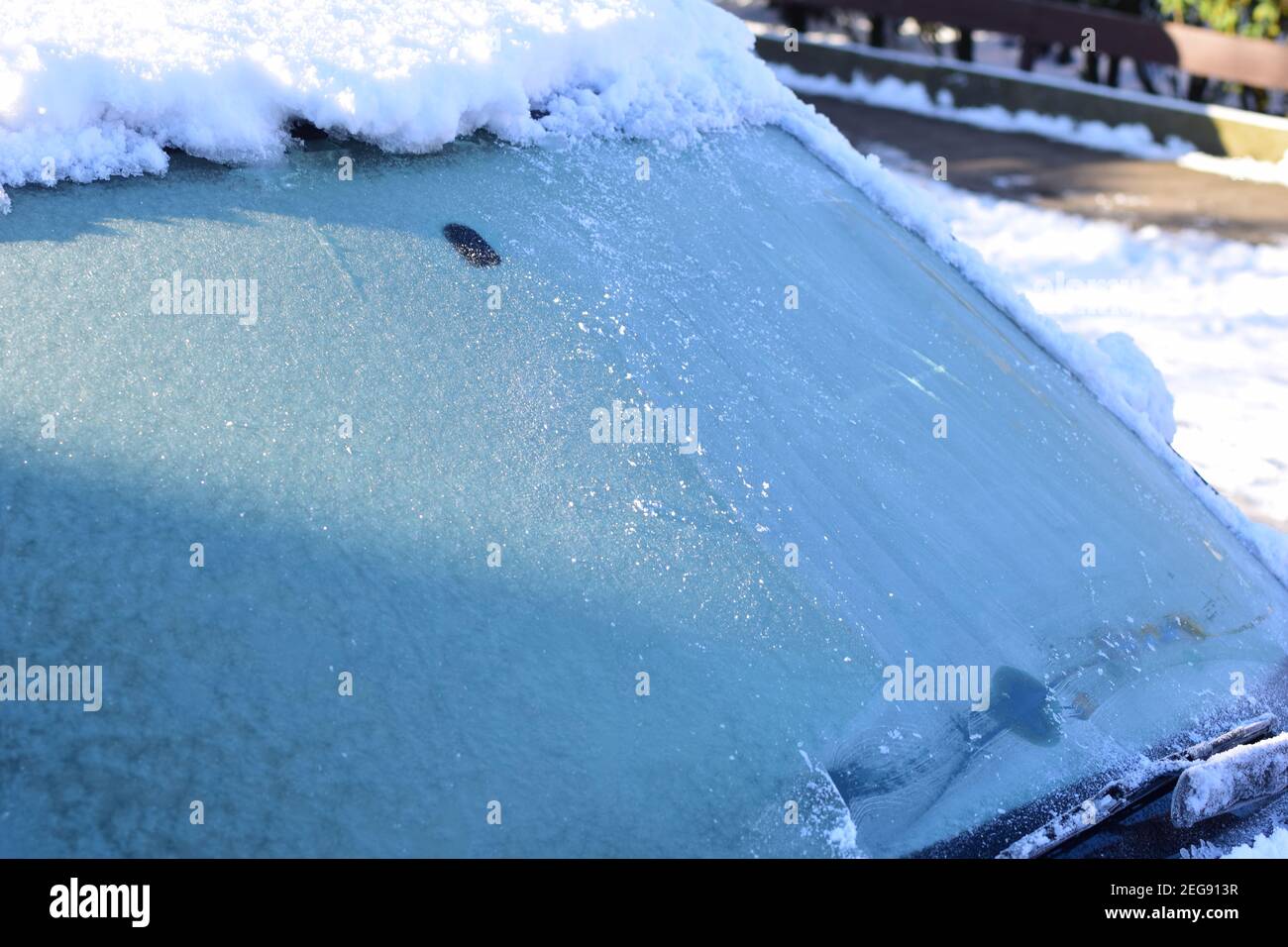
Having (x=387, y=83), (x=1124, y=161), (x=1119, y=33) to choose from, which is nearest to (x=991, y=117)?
(x=1119, y=33)

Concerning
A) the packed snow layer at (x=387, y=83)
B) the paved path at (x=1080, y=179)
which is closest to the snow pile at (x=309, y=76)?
the packed snow layer at (x=387, y=83)

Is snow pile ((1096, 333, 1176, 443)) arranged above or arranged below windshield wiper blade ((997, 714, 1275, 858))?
above

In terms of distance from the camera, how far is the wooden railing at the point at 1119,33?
7324 millimetres

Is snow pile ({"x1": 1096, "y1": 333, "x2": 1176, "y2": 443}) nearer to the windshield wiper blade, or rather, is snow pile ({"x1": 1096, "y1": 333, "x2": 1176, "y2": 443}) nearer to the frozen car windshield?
the frozen car windshield

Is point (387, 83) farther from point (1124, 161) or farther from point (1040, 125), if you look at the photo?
point (1040, 125)

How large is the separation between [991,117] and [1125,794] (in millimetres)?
6739

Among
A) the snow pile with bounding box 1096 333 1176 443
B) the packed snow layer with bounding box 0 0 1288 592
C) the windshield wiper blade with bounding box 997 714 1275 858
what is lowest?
the windshield wiper blade with bounding box 997 714 1275 858

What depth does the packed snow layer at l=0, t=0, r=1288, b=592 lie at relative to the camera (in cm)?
186

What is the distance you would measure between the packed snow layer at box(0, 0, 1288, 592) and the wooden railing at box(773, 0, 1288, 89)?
220 inches

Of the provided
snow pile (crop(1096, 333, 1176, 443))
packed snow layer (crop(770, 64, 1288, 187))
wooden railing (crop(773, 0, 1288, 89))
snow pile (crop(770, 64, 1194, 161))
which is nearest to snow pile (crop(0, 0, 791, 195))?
snow pile (crop(1096, 333, 1176, 443))

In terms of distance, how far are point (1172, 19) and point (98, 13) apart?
797 cm

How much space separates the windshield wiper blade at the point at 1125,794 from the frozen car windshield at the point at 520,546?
5 cm

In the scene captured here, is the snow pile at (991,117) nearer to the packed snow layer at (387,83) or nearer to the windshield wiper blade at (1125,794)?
the packed snow layer at (387,83)

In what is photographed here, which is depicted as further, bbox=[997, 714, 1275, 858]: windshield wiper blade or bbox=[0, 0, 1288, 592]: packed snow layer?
bbox=[0, 0, 1288, 592]: packed snow layer
